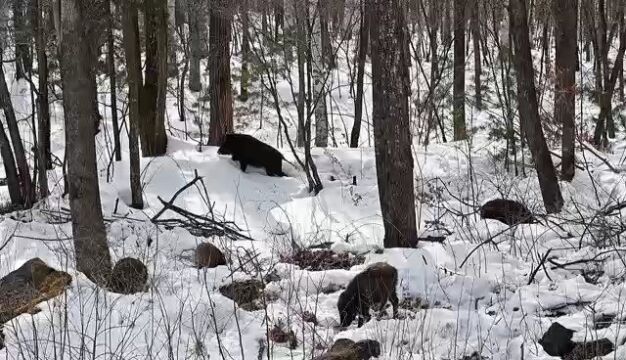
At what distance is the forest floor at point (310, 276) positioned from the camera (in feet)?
13.3

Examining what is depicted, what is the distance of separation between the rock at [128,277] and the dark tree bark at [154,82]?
5.30 metres

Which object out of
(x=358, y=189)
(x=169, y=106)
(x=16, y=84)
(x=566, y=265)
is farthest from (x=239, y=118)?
(x=566, y=265)

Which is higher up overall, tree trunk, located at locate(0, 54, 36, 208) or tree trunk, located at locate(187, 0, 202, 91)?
tree trunk, located at locate(187, 0, 202, 91)

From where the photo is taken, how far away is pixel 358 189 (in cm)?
909

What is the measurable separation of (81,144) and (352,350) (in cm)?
275

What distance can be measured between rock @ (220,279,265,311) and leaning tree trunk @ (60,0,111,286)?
0.91 m

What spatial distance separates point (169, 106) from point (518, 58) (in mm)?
14326

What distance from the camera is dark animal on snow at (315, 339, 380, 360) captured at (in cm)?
381

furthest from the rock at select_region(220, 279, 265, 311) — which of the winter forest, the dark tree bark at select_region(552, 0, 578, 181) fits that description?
the dark tree bark at select_region(552, 0, 578, 181)

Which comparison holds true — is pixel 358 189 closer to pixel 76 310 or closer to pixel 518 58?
pixel 518 58

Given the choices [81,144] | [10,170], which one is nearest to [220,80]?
[10,170]

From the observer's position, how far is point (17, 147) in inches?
353

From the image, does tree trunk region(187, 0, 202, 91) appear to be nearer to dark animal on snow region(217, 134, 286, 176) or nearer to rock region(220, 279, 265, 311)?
dark animal on snow region(217, 134, 286, 176)

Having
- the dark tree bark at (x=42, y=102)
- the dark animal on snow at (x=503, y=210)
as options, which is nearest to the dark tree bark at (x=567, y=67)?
the dark animal on snow at (x=503, y=210)
